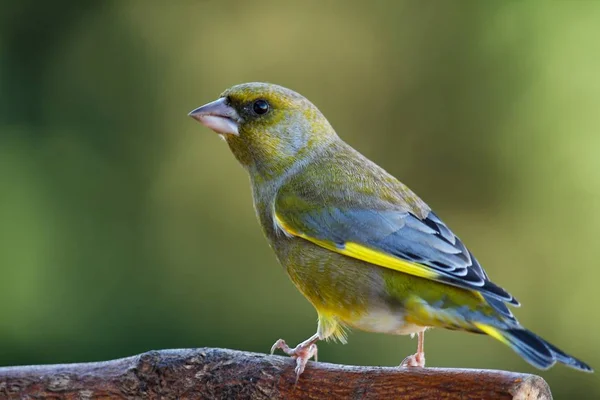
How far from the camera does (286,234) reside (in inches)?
119

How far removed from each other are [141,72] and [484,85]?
2.20 meters

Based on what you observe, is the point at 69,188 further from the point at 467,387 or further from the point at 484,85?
the point at 467,387

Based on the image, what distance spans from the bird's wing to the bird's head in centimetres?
17

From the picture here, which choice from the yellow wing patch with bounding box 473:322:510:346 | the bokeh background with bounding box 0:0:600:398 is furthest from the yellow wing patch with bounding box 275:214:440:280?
the bokeh background with bounding box 0:0:600:398

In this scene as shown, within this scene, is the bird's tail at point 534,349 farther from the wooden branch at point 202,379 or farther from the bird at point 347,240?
the wooden branch at point 202,379

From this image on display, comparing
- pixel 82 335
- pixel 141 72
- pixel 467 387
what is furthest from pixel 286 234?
pixel 141 72

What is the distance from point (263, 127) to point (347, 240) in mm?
546

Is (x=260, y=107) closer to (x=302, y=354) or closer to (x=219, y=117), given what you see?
(x=219, y=117)

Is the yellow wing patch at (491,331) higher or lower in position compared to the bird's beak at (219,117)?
lower

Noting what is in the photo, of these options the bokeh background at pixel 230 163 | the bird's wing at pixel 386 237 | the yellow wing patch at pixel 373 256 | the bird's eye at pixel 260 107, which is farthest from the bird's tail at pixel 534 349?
the bokeh background at pixel 230 163

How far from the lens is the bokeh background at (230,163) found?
543 centimetres

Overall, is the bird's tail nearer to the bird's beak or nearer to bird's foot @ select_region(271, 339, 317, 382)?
bird's foot @ select_region(271, 339, 317, 382)

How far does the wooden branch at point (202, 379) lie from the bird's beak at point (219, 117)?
77 centimetres

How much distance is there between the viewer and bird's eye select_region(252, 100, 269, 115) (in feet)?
10.6
